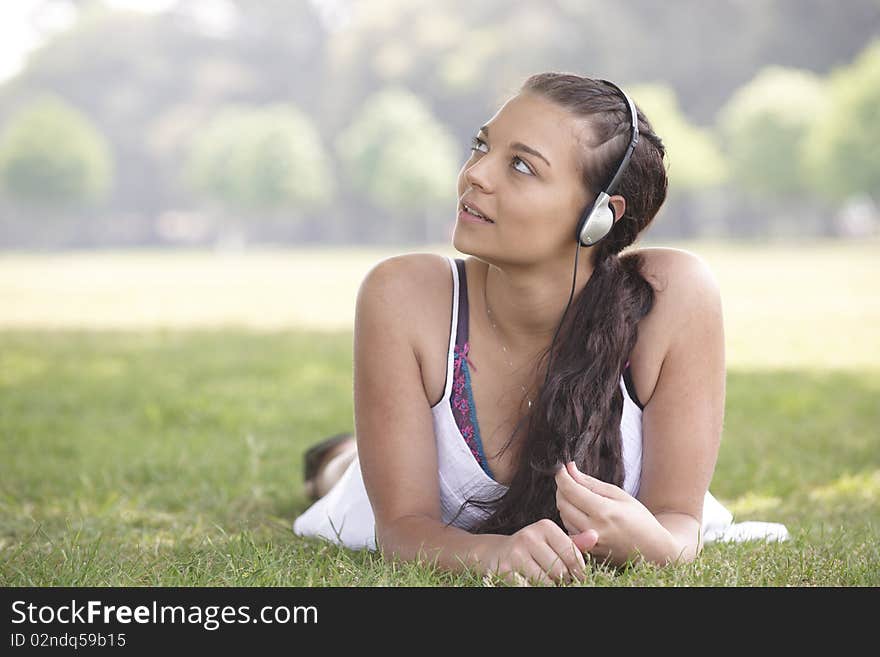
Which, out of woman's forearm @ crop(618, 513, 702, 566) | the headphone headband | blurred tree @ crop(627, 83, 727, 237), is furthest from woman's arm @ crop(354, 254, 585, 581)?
blurred tree @ crop(627, 83, 727, 237)

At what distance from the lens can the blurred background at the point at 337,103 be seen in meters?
58.9

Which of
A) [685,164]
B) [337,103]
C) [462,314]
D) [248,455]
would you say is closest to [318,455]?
[248,455]

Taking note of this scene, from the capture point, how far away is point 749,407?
703 centimetres

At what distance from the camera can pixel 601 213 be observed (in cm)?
280

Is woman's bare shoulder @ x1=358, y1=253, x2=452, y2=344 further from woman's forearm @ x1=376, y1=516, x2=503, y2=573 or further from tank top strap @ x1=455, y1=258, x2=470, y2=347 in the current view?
woman's forearm @ x1=376, y1=516, x2=503, y2=573

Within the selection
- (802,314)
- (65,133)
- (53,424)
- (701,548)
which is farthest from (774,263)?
(65,133)

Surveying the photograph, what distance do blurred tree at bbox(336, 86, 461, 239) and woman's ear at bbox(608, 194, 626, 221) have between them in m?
58.6

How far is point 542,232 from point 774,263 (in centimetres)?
2759

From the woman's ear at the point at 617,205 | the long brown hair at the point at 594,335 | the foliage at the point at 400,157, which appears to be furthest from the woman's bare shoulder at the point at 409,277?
the foliage at the point at 400,157

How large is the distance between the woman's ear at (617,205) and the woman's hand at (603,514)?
72 centimetres

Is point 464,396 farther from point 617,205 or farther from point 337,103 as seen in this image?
point 337,103

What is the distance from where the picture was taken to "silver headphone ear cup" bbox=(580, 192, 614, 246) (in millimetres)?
2791
